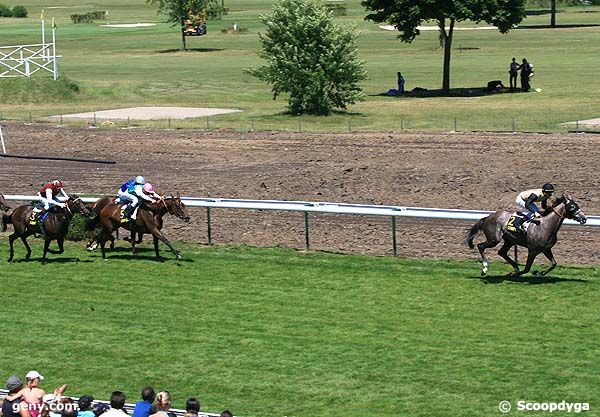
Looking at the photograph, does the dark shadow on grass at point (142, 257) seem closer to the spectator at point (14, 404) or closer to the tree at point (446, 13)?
the spectator at point (14, 404)

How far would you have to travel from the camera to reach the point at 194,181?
3538 centimetres

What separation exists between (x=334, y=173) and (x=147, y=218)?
11062mm

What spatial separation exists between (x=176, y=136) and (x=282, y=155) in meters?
6.74

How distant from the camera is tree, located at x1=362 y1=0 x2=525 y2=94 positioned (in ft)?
196

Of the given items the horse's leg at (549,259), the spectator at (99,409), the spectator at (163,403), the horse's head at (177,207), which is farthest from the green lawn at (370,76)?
the spectator at (163,403)

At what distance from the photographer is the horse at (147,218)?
25375 mm

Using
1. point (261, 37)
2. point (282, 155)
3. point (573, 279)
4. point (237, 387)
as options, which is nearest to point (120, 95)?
point (261, 37)

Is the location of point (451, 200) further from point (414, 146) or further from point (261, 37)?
point (261, 37)

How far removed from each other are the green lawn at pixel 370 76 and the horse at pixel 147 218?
21083 millimetres

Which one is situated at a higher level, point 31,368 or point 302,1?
point 302,1

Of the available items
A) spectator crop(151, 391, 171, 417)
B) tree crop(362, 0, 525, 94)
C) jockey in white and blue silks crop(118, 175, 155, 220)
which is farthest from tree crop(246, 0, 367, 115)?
spectator crop(151, 391, 171, 417)

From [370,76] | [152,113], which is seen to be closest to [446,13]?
[370,76]

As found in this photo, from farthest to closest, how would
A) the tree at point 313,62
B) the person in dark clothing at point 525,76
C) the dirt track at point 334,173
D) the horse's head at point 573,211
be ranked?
the person in dark clothing at point 525,76 → the tree at point 313,62 → the dirt track at point 334,173 → the horse's head at point 573,211

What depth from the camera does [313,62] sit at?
5050 centimetres
